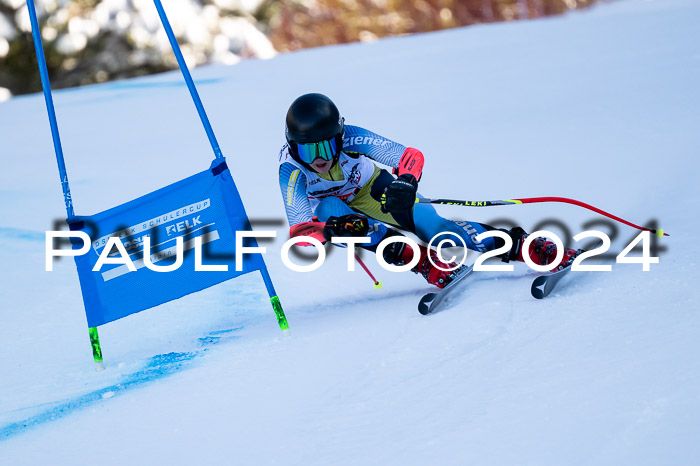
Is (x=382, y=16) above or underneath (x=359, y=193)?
above

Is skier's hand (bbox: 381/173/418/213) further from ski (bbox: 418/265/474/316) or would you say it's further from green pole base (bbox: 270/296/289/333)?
green pole base (bbox: 270/296/289/333)

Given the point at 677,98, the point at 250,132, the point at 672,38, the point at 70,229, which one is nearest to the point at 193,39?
the point at 250,132

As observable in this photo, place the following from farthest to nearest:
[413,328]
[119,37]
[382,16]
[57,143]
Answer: [382,16], [119,37], [57,143], [413,328]

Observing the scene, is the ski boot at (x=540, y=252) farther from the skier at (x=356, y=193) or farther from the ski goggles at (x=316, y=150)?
the ski goggles at (x=316, y=150)

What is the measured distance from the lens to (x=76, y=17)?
1413cm

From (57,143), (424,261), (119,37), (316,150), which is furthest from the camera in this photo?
(119,37)

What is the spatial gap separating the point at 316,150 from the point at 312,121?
0.42ft

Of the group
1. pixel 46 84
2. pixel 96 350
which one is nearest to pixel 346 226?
pixel 96 350

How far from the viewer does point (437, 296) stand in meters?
3.11

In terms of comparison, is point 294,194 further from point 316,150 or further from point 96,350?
point 96,350

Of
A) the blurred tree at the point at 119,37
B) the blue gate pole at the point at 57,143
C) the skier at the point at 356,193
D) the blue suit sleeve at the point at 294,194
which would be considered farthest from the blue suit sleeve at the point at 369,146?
the blurred tree at the point at 119,37

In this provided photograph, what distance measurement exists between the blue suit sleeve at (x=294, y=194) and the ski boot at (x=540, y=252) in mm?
846

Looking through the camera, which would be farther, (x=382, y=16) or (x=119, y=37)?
(x=382, y=16)

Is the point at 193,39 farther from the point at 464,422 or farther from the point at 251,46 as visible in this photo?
the point at 464,422
